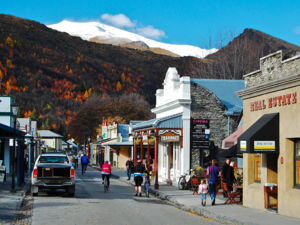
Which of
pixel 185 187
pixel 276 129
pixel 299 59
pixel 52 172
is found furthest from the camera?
pixel 185 187

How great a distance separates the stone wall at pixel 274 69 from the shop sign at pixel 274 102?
2.18ft

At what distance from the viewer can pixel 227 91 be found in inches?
1350

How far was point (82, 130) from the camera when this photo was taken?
336 ft

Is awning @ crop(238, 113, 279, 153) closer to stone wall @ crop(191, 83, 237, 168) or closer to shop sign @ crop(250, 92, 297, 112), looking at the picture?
shop sign @ crop(250, 92, 297, 112)

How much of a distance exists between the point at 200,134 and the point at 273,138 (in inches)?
515

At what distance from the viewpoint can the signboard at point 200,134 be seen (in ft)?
96.0

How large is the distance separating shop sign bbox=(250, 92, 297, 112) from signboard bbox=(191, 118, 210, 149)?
34.4 feet

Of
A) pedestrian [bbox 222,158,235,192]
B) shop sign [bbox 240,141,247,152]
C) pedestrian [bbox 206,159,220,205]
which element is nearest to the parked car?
pedestrian [bbox 206,159,220,205]

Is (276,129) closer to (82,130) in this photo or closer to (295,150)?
(295,150)

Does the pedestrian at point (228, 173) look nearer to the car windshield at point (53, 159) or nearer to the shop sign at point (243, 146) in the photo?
the shop sign at point (243, 146)

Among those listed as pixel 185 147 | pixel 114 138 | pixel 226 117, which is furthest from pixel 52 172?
pixel 114 138

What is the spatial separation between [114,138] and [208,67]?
1572 centimetres

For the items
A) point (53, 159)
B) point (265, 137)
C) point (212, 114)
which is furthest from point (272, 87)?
point (212, 114)

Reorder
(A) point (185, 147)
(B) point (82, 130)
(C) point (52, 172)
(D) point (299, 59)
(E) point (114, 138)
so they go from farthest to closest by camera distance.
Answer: (B) point (82, 130) < (E) point (114, 138) < (A) point (185, 147) < (C) point (52, 172) < (D) point (299, 59)
